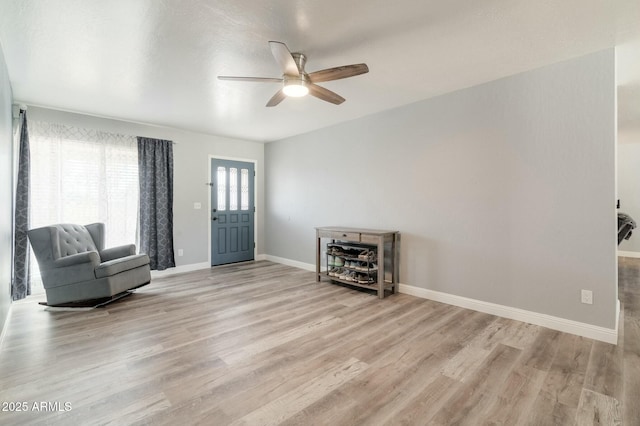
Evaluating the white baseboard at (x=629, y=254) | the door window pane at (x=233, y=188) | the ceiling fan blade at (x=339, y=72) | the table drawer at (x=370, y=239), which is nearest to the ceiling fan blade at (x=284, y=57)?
the ceiling fan blade at (x=339, y=72)

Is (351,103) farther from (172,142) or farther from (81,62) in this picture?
(172,142)

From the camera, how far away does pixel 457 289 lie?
3.49 m

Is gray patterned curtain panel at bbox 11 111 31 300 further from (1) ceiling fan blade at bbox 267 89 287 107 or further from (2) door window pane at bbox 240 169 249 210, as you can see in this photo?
(1) ceiling fan blade at bbox 267 89 287 107

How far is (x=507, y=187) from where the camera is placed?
310cm

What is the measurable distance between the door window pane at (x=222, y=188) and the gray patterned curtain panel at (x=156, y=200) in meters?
0.93

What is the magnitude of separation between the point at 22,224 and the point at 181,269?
2.20 metres

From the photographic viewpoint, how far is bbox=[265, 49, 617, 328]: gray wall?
2.62 m

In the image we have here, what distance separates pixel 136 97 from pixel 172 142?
59.3 inches

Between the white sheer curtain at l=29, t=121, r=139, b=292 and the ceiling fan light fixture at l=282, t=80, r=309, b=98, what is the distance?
344 cm

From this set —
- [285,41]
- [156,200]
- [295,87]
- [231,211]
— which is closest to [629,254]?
[295,87]

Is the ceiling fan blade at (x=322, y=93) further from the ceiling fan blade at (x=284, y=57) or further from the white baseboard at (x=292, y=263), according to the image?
the white baseboard at (x=292, y=263)

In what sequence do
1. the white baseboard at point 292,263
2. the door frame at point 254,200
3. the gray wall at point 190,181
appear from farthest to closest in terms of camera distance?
the door frame at point 254,200 → the white baseboard at point 292,263 → the gray wall at point 190,181

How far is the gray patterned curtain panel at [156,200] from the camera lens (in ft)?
15.7

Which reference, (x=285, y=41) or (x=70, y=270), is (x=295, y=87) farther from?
(x=70, y=270)
